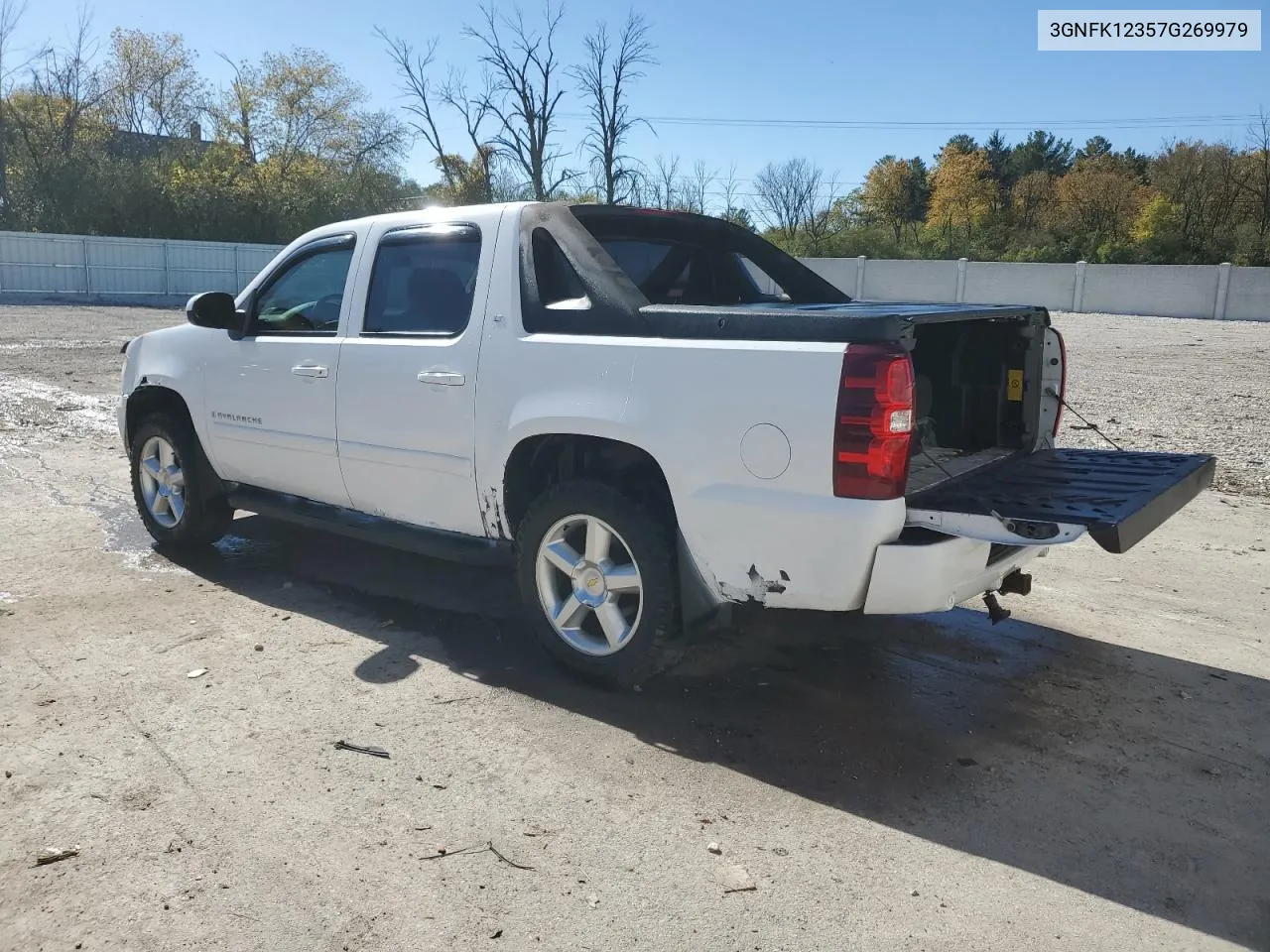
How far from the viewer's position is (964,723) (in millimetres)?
3980

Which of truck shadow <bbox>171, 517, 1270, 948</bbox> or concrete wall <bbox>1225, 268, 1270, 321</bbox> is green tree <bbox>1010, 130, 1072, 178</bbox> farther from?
truck shadow <bbox>171, 517, 1270, 948</bbox>

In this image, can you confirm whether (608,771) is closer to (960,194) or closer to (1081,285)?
(1081,285)

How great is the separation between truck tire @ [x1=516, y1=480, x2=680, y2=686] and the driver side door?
1.36 meters

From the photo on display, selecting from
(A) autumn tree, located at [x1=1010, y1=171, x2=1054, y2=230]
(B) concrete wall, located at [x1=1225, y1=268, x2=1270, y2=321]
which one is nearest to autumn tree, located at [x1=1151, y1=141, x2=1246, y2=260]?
(A) autumn tree, located at [x1=1010, y1=171, x2=1054, y2=230]

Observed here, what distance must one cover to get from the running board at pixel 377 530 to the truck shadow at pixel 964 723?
426 millimetres

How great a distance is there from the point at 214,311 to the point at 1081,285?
3768 centimetres

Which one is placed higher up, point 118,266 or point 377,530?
point 118,266

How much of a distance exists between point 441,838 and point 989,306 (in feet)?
9.84

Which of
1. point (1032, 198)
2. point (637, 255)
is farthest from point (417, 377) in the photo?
point (1032, 198)

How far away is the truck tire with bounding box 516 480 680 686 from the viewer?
3.94 m

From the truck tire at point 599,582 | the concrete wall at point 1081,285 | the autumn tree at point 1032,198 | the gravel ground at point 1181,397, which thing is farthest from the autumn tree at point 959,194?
the truck tire at point 599,582

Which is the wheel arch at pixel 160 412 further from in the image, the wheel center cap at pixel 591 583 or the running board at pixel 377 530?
the wheel center cap at pixel 591 583

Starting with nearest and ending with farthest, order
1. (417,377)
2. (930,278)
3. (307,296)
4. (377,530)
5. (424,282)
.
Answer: (417,377)
(424,282)
(377,530)
(307,296)
(930,278)

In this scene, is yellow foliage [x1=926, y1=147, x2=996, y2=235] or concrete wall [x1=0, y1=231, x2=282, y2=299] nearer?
concrete wall [x1=0, y1=231, x2=282, y2=299]
